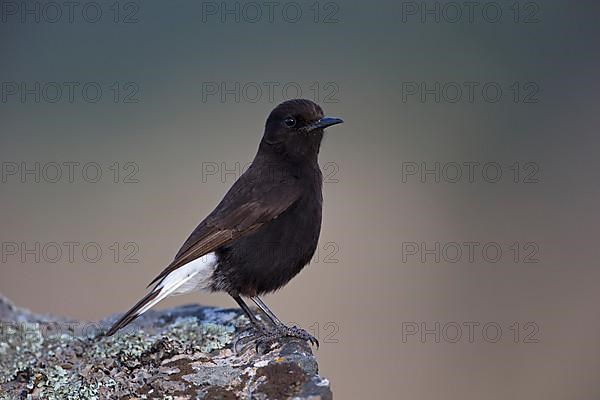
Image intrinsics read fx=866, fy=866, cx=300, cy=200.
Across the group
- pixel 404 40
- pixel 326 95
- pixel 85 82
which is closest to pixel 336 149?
pixel 326 95

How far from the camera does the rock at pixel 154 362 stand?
17.0 feet

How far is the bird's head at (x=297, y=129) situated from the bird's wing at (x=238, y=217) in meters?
0.36

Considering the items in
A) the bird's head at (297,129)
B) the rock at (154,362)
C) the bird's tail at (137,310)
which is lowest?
the rock at (154,362)

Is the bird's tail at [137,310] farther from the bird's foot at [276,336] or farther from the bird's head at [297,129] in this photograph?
the bird's head at [297,129]

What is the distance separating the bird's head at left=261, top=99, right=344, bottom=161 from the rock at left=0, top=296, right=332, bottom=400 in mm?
1381

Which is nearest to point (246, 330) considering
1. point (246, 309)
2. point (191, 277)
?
point (246, 309)

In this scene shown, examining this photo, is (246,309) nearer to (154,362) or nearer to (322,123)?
(154,362)

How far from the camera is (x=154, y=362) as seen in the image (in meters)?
5.81

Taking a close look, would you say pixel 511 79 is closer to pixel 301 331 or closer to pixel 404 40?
pixel 404 40

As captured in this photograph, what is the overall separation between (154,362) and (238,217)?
126cm

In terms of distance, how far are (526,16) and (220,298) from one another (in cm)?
814

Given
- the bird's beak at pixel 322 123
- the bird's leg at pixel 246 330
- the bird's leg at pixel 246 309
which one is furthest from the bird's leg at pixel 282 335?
the bird's beak at pixel 322 123

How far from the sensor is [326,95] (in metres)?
14.3

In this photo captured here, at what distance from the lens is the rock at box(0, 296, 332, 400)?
519 cm
